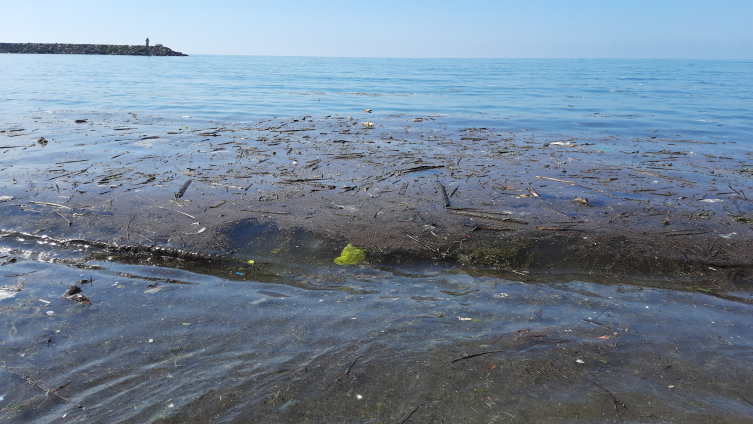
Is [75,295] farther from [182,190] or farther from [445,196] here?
[445,196]

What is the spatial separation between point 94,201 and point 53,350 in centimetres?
386

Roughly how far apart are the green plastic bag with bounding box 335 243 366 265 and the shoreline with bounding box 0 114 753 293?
0.11m

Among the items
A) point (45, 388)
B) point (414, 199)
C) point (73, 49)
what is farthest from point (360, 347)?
point (73, 49)

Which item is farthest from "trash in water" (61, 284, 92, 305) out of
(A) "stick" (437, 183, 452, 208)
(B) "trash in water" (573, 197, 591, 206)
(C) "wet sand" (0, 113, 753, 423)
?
(B) "trash in water" (573, 197, 591, 206)

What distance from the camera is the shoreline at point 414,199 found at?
208 inches

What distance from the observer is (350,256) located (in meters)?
5.20

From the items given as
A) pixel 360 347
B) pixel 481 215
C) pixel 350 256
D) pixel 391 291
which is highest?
pixel 481 215

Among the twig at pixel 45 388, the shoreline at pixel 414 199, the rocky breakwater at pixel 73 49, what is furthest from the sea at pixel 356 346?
the rocky breakwater at pixel 73 49

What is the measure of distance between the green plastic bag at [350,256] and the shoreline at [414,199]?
0.11 metres

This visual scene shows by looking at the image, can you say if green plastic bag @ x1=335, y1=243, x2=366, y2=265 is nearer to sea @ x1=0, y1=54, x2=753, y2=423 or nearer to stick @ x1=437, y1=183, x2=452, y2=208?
sea @ x1=0, y1=54, x2=753, y2=423

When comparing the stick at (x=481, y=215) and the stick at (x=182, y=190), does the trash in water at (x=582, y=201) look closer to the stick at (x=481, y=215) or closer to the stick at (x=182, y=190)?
the stick at (x=481, y=215)

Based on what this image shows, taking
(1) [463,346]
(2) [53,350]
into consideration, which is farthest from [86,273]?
(1) [463,346]

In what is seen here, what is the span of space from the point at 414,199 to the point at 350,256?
7.26 ft

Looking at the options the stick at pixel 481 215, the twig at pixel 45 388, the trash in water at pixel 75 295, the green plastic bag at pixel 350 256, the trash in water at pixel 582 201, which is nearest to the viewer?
the twig at pixel 45 388
